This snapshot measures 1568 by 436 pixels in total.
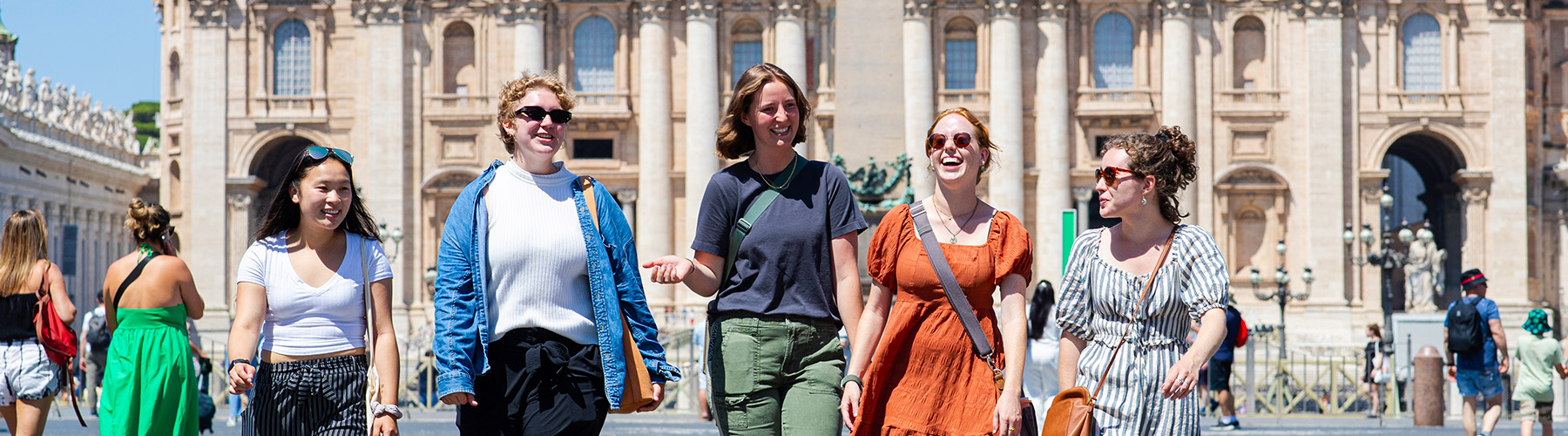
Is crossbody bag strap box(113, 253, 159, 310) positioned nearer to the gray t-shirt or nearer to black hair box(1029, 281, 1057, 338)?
the gray t-shirt

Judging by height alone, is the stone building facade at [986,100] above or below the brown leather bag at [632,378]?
above

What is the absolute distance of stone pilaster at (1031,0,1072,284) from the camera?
4269 cm

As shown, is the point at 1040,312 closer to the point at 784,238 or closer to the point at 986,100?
the point at 784,238

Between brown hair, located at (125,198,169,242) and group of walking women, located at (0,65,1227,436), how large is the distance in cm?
181

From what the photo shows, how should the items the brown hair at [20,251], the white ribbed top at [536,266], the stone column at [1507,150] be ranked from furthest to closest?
the stone column at [1507,150] → the brown hair at [20,251] → the white ribbed top at [536,266]

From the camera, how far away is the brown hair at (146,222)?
277 inches

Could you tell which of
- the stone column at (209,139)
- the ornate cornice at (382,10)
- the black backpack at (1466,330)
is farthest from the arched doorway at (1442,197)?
the black backpack at (1466,330)

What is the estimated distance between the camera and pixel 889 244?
5234 millimetres

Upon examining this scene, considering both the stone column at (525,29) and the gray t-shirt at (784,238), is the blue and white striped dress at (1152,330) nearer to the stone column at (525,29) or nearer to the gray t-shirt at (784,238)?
the gray t-shirt at (784,238)

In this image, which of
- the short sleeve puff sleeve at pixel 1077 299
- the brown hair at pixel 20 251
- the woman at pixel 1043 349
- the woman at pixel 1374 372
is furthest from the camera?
the woman at pixel 1374 372

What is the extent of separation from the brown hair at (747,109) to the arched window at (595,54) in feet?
128

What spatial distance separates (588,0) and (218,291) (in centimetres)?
1281

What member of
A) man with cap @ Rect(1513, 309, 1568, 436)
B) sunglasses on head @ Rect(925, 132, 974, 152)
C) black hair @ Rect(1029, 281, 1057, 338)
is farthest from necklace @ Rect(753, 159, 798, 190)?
man with cap @ Rect(1513, 309, 1568, 436)

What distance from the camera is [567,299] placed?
5012 millimetres
